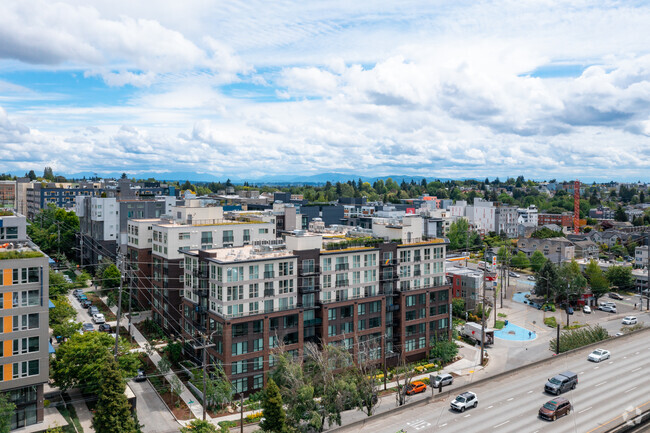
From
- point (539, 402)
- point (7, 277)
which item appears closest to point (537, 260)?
point (539, 402)

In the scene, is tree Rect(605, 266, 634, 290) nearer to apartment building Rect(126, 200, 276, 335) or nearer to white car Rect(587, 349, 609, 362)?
white car Rect(587, 349, 609, 362)

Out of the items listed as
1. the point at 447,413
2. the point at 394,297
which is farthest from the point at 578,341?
the point at 447,413

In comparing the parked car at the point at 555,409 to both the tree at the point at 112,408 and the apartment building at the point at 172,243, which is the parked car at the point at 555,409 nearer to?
the tree at the point at 112,408

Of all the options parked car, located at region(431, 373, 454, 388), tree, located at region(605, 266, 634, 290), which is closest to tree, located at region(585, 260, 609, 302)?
tree, located at region(605, 266, 634, 290)

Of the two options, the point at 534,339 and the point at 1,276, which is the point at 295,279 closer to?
the point at 1,276

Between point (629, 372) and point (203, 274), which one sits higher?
point (203, 274)
